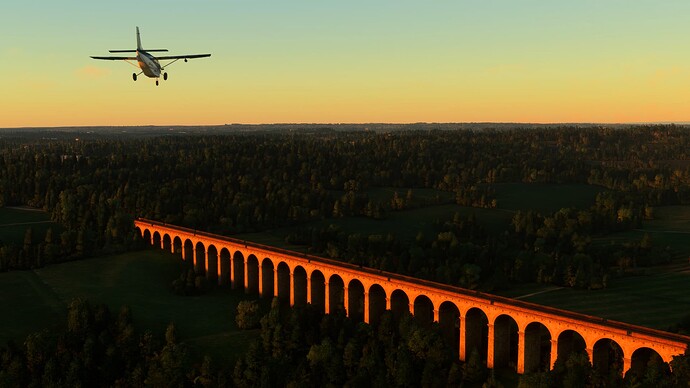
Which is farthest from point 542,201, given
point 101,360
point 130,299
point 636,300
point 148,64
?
point 148,64

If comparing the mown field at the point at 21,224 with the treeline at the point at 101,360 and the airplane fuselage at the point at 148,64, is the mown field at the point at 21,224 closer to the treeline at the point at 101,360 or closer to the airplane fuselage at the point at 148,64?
the treeline at the point at 101,360

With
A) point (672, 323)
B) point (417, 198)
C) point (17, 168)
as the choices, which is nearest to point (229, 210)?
point (417, 198)

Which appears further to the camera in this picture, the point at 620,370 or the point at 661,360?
the point at 620,370

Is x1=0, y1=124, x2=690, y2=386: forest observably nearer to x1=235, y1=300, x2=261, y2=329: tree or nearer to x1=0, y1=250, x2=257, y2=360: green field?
x1=0, y1=250, x2=257, y2=360: green field

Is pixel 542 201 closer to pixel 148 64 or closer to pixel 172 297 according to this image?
pixel 172 297

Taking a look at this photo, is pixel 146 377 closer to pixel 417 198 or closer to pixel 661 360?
pixel 661 360

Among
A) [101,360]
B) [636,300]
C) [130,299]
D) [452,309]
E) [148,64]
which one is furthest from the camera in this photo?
[130,299]
